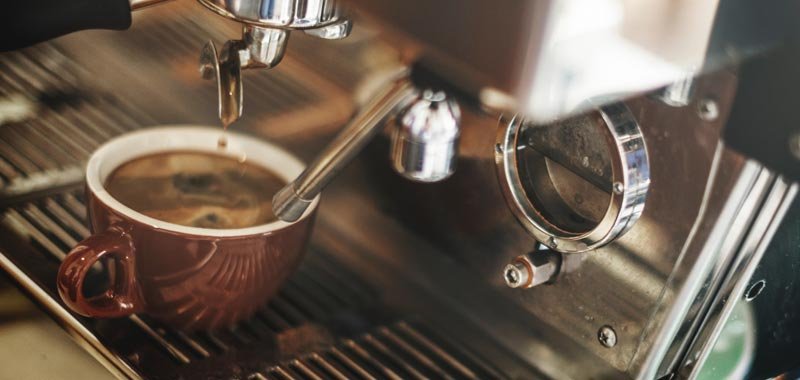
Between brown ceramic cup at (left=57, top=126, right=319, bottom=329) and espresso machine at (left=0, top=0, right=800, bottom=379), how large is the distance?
19 millimetres

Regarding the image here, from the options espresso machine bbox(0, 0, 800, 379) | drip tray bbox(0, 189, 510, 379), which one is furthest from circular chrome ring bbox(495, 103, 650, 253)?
drip tray bbox(0, 189, 510, 379)

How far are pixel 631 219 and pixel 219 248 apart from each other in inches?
8.4

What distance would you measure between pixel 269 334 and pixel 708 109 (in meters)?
0.28

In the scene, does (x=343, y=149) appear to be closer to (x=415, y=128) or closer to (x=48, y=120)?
(x=415, y=128)

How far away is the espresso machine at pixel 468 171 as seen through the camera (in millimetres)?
380

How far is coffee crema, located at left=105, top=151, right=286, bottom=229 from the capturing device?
2.04ft

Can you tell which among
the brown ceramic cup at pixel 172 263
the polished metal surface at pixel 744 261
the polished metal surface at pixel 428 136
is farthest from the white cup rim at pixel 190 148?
the polished metal surface at pixel 744 261

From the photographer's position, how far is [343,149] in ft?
1.81

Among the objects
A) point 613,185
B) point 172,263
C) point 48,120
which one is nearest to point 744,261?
point 613,185

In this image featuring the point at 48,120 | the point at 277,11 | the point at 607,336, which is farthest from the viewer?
the point at 48,120

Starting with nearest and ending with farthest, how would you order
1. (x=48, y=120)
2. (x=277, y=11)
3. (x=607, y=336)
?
(x=277, y=11), (x=607, y=336), (x=48, y=120)

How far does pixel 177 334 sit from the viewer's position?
2.05 feet

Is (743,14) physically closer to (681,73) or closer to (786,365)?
(681,73)

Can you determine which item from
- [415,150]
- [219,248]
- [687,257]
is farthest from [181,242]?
[687,257]
